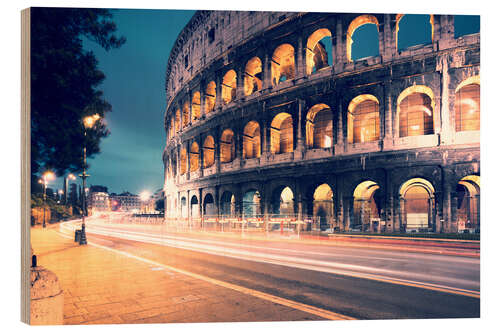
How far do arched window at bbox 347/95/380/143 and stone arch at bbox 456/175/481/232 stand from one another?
5.43 metres

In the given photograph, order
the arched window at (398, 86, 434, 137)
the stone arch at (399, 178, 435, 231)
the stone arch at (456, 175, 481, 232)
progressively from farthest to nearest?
the arched window at (398, 86, 434, 137)
the stone arch at (399, 178, 435, 231)
the stone arch at (456, 175, 481, 232)

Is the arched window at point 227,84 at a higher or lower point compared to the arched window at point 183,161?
higher

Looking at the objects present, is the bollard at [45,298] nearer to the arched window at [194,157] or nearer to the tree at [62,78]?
the tree at [62,78]

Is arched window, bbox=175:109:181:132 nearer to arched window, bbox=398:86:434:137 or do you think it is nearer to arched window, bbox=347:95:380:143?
arched window, bbox=347:95:380:143

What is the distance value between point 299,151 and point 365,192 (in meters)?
5.34

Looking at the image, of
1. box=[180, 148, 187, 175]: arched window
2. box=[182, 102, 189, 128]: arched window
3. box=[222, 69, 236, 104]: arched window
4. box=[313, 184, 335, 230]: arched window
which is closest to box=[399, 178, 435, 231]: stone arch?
box=[313, 184, 335, 230]: arched window

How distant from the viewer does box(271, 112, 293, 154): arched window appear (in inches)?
906

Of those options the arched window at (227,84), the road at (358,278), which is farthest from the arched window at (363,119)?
the arched window at (227,84)

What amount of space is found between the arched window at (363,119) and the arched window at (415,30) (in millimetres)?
3587

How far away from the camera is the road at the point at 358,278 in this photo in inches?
220

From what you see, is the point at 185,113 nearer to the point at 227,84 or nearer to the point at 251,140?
the point at 227,84

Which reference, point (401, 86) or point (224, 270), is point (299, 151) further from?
point (224, 270)

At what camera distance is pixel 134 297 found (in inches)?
237

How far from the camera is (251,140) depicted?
2523cm
